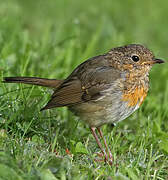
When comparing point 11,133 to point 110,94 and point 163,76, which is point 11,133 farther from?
point 163,76

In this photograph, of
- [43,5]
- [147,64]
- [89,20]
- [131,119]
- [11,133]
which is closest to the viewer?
[11,133]

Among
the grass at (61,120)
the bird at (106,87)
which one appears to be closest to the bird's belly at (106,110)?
the bird at (106,87)

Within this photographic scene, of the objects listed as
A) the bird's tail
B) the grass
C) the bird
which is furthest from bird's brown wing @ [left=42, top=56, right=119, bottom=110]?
the grass

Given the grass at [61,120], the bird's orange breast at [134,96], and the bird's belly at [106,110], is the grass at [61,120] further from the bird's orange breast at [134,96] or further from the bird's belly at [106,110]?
the bird's orange breast at [134,96]

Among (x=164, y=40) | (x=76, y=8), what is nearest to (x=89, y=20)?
(x=76, y=8)

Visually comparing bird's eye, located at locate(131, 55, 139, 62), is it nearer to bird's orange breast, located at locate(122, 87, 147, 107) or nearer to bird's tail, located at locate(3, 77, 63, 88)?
bird's orange breast, located at locate(122, 87, 147, 107)
